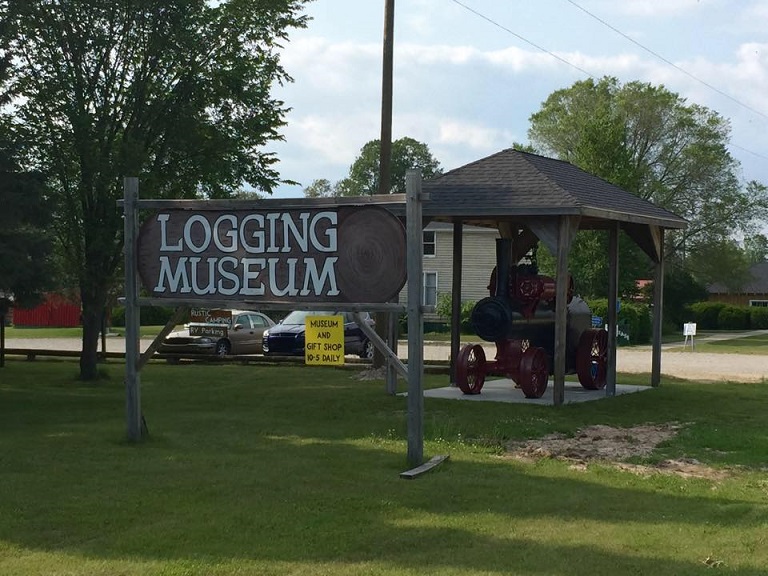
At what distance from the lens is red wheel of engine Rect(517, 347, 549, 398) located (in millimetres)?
16391

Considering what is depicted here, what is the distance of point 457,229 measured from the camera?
18719mm

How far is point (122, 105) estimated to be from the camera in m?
20.9

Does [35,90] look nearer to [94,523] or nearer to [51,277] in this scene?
[51,277]

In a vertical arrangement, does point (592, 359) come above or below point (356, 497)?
above

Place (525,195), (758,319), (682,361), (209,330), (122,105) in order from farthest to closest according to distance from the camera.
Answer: (758,319), (209,330), (682,361), (122,105), (525,195)

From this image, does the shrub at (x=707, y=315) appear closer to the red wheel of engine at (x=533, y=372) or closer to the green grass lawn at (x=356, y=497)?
the red wheel of engine at (x=533, y=372)

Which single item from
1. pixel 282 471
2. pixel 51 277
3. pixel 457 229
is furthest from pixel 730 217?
pixel 282 471

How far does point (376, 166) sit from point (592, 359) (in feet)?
282

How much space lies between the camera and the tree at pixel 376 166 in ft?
335

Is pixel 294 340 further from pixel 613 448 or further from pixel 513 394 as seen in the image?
pixel 613 448

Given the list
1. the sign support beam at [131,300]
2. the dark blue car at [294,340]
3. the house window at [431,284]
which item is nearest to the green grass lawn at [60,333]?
the dark blue car at [294,340]

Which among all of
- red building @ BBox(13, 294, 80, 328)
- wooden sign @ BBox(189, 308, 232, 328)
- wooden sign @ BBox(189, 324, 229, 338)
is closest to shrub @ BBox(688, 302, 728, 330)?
→ red building @ BBox(13, 294, 80, 328)

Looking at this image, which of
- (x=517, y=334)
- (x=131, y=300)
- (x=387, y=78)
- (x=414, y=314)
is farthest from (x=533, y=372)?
(x=387, y=78)

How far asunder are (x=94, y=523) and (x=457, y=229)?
39.2 ft
